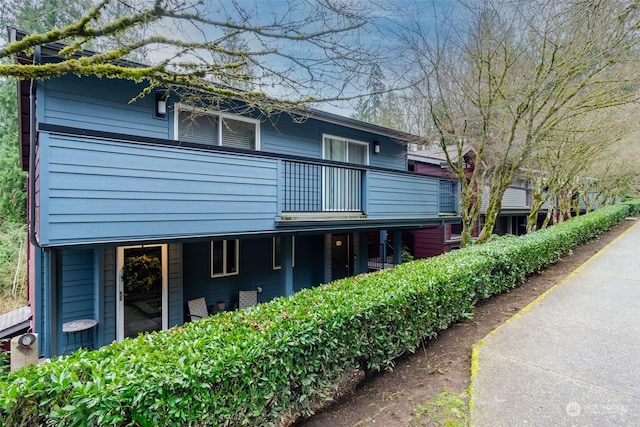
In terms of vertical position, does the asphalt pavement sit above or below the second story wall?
below

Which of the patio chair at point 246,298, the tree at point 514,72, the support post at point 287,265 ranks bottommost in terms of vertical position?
the patio chair at point 246,298

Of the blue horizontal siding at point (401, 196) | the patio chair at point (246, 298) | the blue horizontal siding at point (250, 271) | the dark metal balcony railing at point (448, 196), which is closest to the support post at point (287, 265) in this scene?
the blue horizontal siding at point (250, 271)

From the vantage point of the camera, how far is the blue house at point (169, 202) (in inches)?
164

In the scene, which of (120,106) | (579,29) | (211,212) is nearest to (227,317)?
(211,212)

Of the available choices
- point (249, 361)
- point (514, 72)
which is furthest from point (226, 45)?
point (514, 72)

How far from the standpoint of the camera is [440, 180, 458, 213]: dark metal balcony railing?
10273 mm

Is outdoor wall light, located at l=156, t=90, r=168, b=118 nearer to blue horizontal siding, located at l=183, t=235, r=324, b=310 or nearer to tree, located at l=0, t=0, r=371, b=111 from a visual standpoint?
tree, located at l=0, t=0, r=371, b=111

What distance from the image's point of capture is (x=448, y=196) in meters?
10.6

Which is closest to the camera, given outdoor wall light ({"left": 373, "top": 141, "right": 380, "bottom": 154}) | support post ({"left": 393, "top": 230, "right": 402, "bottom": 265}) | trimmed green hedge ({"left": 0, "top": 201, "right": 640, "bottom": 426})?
trimmed green hedge ({"left": 0, "top": 201, "right": 640, "bottom": 426})

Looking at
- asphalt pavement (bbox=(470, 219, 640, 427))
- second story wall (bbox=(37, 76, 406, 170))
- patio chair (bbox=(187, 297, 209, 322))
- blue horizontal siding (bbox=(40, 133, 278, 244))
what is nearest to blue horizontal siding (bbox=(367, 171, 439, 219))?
second story wall (bbox=(37, 76, 406, 170))

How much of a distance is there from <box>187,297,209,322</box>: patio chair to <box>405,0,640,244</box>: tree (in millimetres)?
7021

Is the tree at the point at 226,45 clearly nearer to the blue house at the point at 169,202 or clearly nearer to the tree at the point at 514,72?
the blue house at the point at 169,202

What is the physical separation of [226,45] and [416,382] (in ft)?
14.8

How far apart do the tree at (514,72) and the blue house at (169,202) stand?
1866mm
